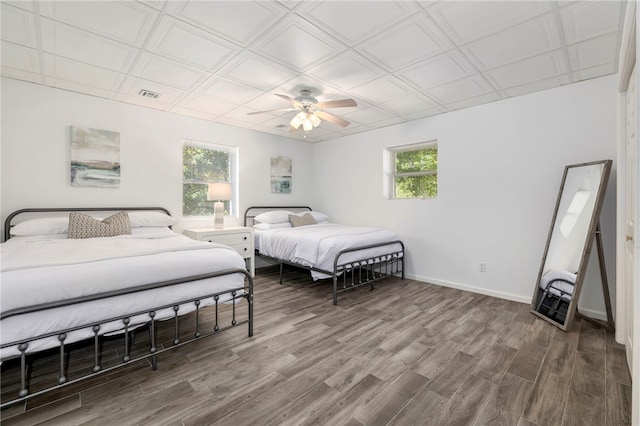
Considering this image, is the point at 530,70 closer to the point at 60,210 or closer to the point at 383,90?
the point at 383,90

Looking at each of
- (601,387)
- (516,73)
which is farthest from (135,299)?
(516,73)

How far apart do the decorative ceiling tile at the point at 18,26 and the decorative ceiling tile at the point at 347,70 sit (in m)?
2.19

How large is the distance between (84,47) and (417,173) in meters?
4.28

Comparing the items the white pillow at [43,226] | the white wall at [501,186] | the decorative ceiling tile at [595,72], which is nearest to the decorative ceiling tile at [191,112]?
the white pillow at [43,226]

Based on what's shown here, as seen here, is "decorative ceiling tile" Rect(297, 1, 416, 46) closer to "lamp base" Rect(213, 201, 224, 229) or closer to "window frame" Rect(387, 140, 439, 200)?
"window frame" Rect(387, 140, 439, 200)

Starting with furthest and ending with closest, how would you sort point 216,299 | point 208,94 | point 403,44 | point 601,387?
point 208,94, point 403,44, point 216,299, point 601,387

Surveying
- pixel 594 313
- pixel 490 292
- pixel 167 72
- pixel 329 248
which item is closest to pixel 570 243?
pixel 594 313

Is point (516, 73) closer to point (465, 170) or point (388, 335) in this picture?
point (465, 170)

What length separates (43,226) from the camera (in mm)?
2953

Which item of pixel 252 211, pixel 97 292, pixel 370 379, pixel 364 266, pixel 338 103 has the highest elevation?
pixel 338 103

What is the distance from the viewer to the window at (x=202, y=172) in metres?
4.41

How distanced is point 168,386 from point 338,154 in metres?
4.58

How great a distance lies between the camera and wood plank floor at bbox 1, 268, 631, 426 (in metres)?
1.57

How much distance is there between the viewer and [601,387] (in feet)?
5.92
